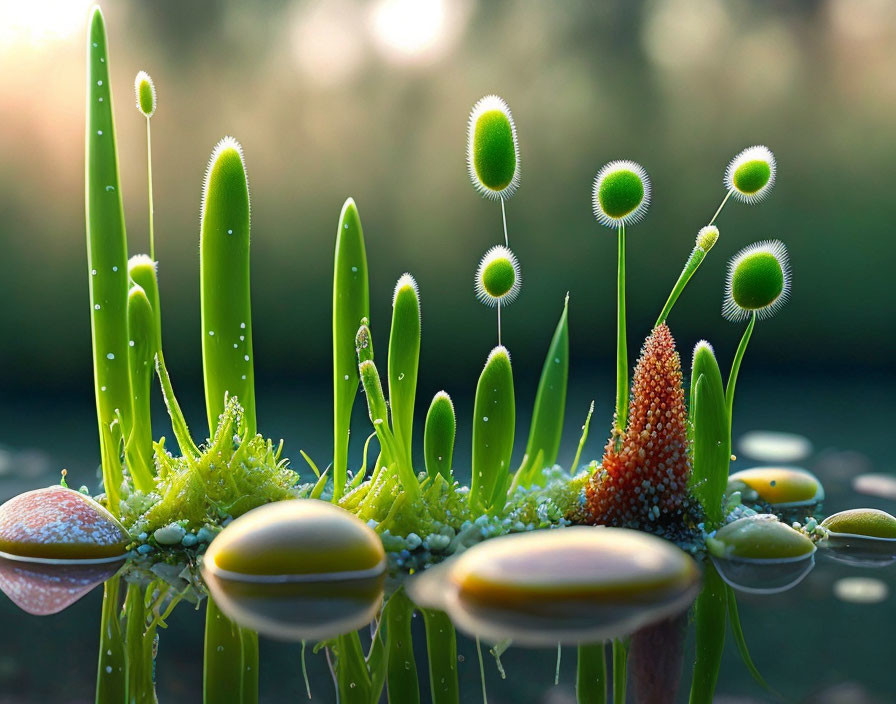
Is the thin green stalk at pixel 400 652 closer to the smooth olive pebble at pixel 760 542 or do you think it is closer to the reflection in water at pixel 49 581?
the reflection in water at pixel 49 581

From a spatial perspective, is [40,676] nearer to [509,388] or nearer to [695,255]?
[509,388]

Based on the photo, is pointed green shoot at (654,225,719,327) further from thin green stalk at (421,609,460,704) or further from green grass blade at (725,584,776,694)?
thin green stalk at (421,609,460,704)

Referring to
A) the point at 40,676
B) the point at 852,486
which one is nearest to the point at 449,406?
the point at 40,676

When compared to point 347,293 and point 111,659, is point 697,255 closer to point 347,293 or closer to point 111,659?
point 347,293

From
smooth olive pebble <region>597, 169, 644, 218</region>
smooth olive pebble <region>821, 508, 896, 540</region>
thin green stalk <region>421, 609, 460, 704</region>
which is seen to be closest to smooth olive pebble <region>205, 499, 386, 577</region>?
thin green stalk <region>421, 609, 460, 704</region>

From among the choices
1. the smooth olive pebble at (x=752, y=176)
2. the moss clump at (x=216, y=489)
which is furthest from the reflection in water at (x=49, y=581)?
the smooth olive pebble at (x=752, y=176)

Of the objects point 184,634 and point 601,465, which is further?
point 601,465
